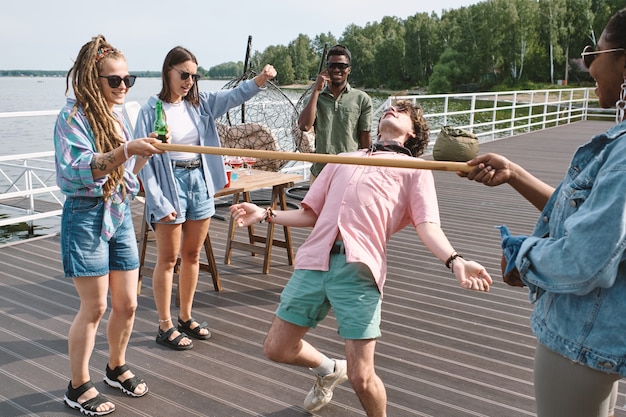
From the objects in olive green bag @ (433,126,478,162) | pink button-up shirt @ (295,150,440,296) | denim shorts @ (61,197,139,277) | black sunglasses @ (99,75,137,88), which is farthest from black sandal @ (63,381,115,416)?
olive green bag @ (433,126,478,162)

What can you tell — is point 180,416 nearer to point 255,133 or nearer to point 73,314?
point 73,314

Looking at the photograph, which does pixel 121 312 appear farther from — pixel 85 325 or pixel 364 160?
pixel 364 160

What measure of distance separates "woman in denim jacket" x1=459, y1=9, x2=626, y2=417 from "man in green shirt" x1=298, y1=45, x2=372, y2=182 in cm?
259

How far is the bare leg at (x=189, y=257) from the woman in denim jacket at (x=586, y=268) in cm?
201

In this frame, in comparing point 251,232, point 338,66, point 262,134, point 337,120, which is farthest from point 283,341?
point 262,134

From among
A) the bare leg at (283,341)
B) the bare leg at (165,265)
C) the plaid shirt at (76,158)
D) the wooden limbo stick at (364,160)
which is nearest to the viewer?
the wooden limbo stick at (364,160)

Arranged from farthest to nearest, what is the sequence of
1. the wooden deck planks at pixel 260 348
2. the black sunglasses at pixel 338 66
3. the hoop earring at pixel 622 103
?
the black sunglasses at pixel 338 66 → the wooden deck planks at pixel 260 348 → the hoop earring at pixel 622 103

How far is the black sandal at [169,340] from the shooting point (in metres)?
3.06

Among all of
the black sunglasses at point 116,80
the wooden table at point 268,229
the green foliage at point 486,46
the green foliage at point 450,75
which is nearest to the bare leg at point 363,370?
the black sunglasses at point 116,80

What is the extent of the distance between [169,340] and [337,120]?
1.73 metres

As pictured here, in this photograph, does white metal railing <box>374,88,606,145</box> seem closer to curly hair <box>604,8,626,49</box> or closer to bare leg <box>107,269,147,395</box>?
curly hair <box>604,8,626,49</box>

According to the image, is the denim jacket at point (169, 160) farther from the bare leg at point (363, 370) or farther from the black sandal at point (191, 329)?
the bare leg at point (363, 370)

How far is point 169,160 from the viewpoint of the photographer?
2967 mm

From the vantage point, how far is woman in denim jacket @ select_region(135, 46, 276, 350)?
9.55ft
